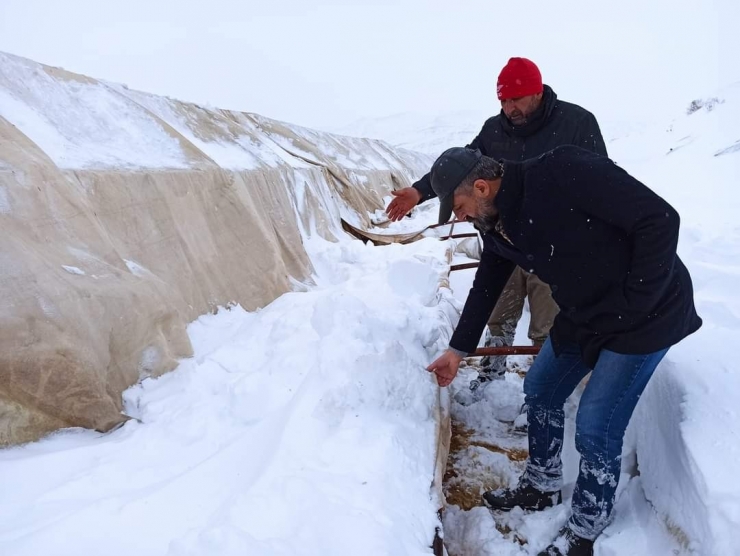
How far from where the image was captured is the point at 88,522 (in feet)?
4.78

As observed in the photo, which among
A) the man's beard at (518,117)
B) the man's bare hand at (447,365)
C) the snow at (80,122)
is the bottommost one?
the man's bare hand at (447,365)

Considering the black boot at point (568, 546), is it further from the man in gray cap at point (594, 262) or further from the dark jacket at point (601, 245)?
the dark jacket at point (601, 245)

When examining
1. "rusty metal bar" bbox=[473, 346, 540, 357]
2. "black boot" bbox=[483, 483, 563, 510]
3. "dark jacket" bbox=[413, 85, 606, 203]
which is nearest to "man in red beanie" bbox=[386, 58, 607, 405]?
"dark jacket" bbox=[413, 85, 606, 203]

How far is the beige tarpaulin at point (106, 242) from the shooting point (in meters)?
1.92

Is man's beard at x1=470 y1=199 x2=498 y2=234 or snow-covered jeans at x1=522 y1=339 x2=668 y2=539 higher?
man's beard at x1=470 y1=199 x2=498 y2=234

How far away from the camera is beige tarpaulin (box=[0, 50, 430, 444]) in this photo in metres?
1.92

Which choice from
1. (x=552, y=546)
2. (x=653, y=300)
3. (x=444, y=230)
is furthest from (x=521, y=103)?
(x=444, y=230)

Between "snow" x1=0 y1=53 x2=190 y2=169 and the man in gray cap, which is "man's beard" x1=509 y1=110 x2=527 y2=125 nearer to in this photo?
the man in gray cap

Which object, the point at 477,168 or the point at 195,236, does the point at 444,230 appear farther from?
the point at 477,168

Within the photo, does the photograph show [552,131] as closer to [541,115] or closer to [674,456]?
[541,115]

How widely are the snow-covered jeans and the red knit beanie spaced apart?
3.99 feet

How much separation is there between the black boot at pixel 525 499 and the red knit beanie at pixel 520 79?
5.84 feet

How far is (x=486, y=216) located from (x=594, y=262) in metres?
0.37

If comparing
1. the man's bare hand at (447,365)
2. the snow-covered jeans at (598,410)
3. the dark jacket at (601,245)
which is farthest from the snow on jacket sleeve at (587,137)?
the man's bare hand at (447,365)
